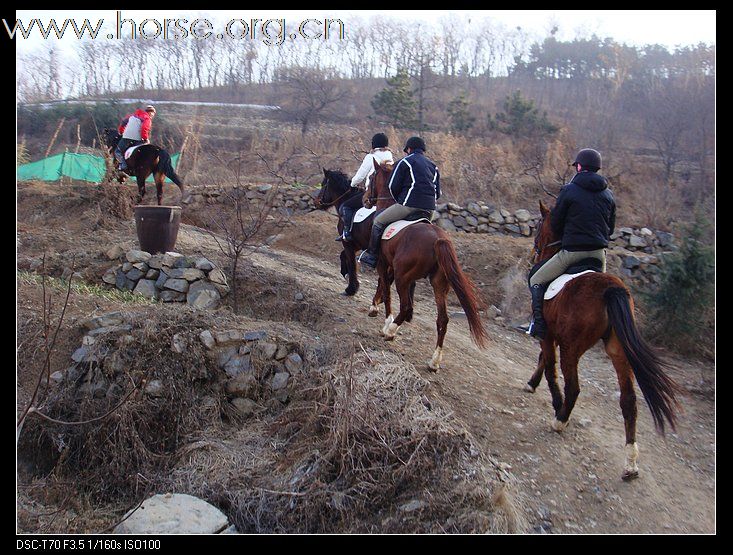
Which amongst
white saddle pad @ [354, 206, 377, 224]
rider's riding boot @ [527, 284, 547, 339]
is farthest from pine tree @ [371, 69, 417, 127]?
rider's riding boot @ [527, 284, 547, 339]

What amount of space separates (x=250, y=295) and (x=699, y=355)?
7.34m

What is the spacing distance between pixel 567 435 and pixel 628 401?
96cm

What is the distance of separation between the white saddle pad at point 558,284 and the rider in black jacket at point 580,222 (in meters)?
0.09

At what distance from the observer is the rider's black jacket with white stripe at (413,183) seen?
7660 millimetres

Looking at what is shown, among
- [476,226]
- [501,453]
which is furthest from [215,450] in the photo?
[476,226]

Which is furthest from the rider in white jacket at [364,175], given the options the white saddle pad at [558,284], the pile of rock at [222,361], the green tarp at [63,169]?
the green tarp at [63,169]

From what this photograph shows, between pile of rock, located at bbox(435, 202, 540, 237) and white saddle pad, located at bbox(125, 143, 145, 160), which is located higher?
white saddle pad, located at bbox(125, 143, 145, 160)

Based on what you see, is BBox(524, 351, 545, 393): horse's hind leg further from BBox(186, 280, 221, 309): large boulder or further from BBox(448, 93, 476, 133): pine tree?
BBox(448, 93, 476, 133): pine tree

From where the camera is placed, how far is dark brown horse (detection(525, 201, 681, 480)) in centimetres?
500

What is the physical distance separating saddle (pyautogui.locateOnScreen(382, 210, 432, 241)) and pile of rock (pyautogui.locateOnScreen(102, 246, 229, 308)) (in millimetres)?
2819

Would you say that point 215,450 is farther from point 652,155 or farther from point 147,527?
point 652,155

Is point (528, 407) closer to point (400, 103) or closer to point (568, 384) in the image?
point (568, 384)

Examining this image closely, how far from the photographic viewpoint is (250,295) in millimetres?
9008

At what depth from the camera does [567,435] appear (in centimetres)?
605
